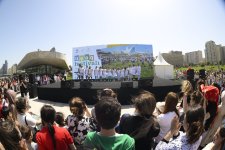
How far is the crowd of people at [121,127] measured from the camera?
6.81 ft

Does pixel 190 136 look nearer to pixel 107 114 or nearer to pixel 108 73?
pixel 107 114

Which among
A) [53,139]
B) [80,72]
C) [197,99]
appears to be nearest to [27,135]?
[53,139]

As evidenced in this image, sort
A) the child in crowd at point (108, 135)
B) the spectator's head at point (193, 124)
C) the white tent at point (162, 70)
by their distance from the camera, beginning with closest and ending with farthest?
the child in crowd at point (108, 135) → the spectator's head at point (193, 124) → the white tent at point (162, 70)

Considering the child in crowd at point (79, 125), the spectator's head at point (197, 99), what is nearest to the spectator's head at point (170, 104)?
the spectator's head at point (197, 99)

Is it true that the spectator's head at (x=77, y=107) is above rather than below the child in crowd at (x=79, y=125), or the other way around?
above

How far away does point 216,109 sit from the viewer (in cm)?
422

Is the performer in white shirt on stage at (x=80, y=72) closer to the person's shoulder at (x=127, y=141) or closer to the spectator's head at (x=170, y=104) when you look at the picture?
the spectator's head at (x=170, y=104)

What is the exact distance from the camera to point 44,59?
48.2m

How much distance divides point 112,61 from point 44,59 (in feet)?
85.9

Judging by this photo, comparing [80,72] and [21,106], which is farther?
[80,72]

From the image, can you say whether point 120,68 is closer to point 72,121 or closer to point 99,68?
point 99,68

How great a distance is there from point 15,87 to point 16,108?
71.4 feet

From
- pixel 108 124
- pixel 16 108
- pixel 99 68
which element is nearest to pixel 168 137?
pixel 108 124

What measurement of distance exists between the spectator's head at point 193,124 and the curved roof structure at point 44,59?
143 feet
